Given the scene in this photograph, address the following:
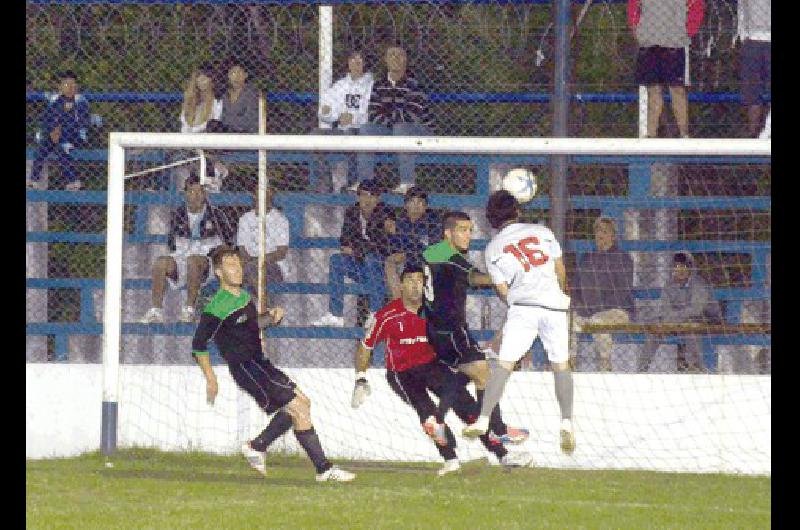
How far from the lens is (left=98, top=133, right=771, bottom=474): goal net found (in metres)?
12.0

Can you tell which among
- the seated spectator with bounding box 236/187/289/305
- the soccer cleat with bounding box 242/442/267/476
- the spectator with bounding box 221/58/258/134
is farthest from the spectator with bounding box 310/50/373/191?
the soccer cleat with bounding box 242/442/267/476

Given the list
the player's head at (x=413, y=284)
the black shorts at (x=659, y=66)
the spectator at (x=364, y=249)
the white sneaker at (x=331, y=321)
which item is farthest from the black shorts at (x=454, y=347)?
the black shorts at (x=659, y=66)

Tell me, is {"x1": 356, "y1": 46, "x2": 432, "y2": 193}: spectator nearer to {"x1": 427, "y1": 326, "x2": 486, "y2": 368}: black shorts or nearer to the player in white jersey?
{"x1": 427, "y1": 326, "x2": 486, "y2": 368}: black shorts

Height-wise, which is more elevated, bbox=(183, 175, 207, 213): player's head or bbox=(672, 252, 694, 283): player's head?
bbox=(183, 175, 207, 213): player's head

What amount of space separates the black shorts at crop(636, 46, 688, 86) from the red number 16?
3038mm

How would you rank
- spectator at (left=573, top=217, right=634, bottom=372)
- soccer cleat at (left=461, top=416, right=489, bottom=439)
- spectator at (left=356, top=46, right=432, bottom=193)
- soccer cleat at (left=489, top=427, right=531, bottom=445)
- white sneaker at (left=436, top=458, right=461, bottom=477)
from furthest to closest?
1. spectator at (left=356, top=46, right=432, bottom=193)
2. spectator at (left=573, top=217, right=634, bottom=372)
3. white sneaker at (left=436, top=458, right=461, bottom=477)
4. soccer cleat at (left=489, top=427, right=531, bottom=445)
5. soccer cleat at (left=461, top=416, right=489, bottom=439)

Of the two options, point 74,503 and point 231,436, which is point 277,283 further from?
point 74,503

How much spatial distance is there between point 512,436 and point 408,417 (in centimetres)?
153

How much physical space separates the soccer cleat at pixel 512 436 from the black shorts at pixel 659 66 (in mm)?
3636

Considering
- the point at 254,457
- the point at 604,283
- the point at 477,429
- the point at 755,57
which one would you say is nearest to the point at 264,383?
the point at 254,457

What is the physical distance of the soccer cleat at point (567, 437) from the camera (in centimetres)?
1055

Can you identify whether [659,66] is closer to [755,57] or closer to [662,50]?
[662,50]

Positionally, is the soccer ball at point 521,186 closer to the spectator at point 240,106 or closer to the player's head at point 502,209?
the player's head at point 502,209

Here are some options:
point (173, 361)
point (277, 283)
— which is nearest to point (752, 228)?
point (277, 283)
